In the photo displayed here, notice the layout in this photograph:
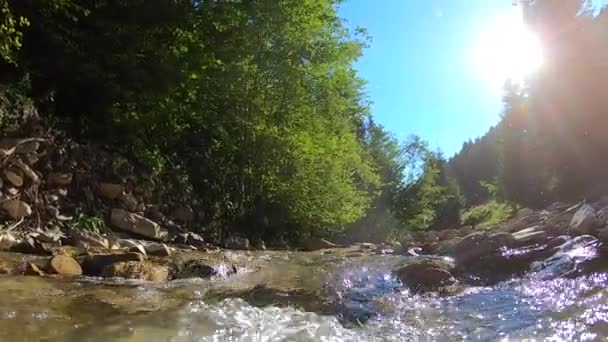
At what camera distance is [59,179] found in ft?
30.1

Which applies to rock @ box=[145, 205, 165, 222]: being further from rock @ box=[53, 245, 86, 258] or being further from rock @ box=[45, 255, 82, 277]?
rock @ box=[45, 255, 82, 277]

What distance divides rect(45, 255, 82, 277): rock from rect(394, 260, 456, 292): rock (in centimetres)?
413

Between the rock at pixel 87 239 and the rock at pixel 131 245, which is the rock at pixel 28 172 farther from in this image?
the rock at pixel 131 245

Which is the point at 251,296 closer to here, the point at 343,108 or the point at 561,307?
the point at 561,307

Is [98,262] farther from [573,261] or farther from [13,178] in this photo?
[573,261]

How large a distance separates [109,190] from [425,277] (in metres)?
6.53

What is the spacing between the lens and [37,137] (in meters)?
8.98

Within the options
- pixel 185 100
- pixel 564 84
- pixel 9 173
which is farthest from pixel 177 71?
pixel 564 84

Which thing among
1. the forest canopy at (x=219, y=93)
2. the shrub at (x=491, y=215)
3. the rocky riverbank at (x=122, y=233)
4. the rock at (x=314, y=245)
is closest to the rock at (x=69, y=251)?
the rocky riverbank at (x=122, y=233)

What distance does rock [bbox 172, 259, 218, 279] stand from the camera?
6.79 metres

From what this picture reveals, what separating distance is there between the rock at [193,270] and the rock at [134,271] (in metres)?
0.35

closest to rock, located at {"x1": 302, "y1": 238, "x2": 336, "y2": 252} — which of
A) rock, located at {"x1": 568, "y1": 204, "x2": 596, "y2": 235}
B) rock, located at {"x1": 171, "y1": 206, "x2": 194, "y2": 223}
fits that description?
rock, located at {"x1": 171, "y1": 206, "x2": 194, "y2": 223}

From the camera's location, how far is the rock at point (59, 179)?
9.02 meters

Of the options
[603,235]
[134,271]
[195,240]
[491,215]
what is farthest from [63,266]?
[491,215]
